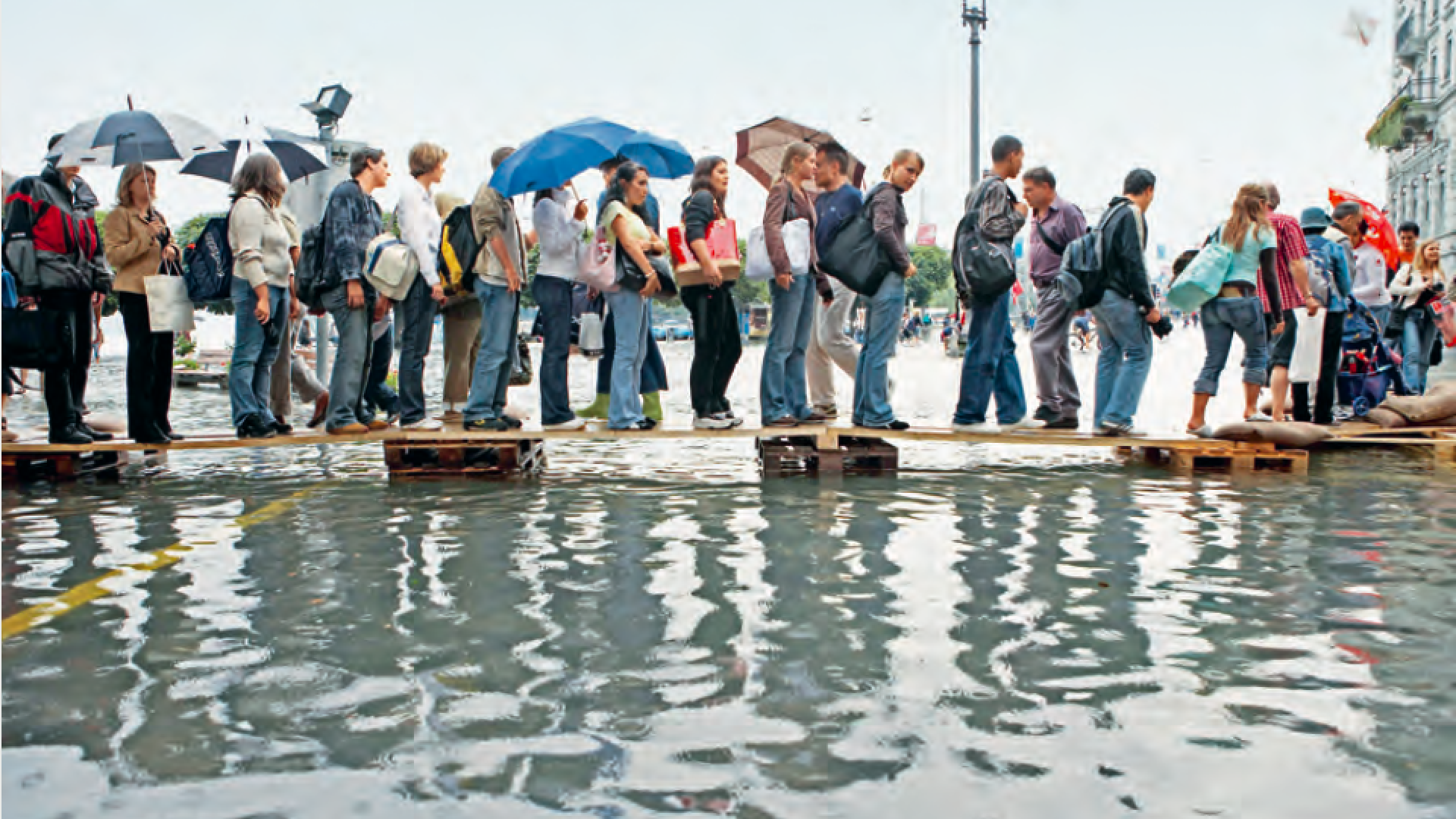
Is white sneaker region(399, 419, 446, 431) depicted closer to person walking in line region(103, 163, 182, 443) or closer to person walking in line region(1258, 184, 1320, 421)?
person walking in line region(103, 163, 182, 443)

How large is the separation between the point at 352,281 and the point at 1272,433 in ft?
20.4

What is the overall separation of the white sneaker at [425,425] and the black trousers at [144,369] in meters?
1.55

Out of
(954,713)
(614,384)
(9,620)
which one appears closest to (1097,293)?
(614,384)

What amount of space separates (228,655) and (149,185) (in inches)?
230

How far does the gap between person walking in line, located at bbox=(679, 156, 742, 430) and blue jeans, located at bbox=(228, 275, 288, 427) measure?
271cm

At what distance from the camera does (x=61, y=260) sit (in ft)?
28.0

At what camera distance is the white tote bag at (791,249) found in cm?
902

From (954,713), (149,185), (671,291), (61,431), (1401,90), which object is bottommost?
(954,713)

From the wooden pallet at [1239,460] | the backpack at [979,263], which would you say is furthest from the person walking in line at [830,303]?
the wooden pallet at [1239,460]

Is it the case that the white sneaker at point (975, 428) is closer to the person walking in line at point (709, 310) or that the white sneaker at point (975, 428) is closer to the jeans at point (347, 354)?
the person walking in line at point (709, 310)

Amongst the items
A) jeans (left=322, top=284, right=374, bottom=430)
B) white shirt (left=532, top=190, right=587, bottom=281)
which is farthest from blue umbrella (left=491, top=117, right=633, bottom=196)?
jeans (left=322, top=284, right=374, bottom=430)

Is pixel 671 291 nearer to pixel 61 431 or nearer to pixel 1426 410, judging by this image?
pixel 61 431

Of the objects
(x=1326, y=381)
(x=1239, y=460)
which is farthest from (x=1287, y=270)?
(x=1239, y=460)

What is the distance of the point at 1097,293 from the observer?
9.22 meters
